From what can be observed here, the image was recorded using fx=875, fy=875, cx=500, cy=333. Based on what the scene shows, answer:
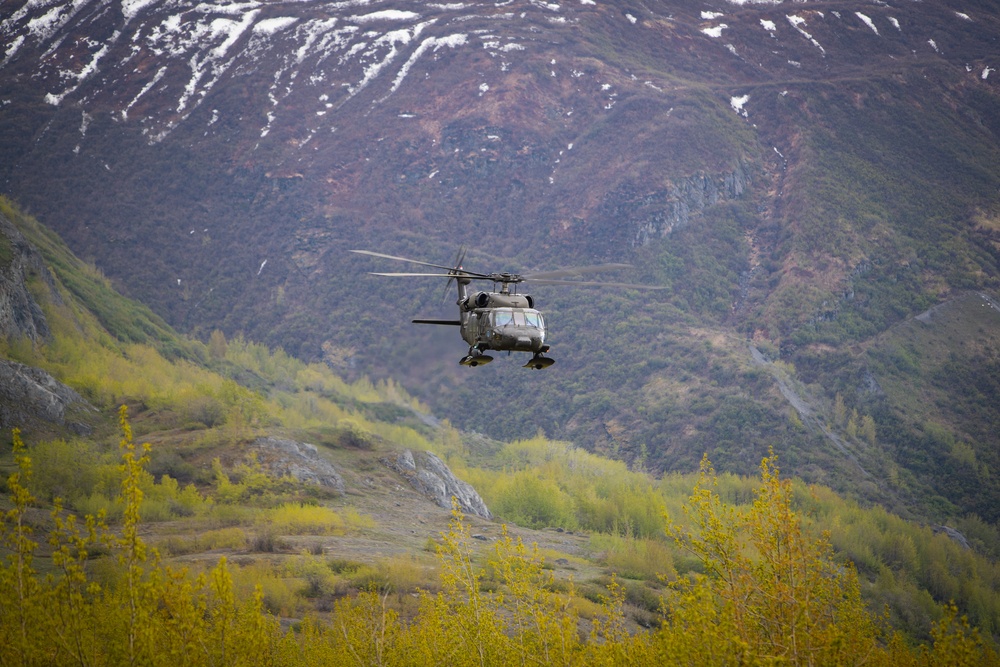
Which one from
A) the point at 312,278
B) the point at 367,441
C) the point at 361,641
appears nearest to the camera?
the point at 361,641

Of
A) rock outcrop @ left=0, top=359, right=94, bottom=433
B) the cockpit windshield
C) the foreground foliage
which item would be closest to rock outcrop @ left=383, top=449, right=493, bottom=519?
rock outcrop @ left=0, top=359, right=94, bottom=433

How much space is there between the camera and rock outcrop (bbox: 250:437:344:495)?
67750 mm

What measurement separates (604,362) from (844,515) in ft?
197

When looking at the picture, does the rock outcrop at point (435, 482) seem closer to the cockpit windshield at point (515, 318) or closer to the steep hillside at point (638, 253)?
the steep hillside at point (638, 253)

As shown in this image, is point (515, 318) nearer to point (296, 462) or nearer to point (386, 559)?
point (386, 559)

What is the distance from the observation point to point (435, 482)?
251ft

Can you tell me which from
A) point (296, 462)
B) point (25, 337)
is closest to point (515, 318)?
point (296, 462)

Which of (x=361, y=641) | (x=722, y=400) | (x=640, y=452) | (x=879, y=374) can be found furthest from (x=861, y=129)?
(x=361, y=641)

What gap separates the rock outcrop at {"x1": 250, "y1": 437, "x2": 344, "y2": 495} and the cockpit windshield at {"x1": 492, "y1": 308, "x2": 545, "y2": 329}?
153ft

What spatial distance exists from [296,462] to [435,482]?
1290 centimetres

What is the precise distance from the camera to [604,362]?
144 meters

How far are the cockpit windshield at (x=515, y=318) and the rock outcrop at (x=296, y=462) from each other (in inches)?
1840

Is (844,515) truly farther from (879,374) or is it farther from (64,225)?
(64,225)

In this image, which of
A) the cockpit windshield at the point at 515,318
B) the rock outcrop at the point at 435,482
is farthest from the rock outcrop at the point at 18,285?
the cockpit windshield at the point at 515,318
